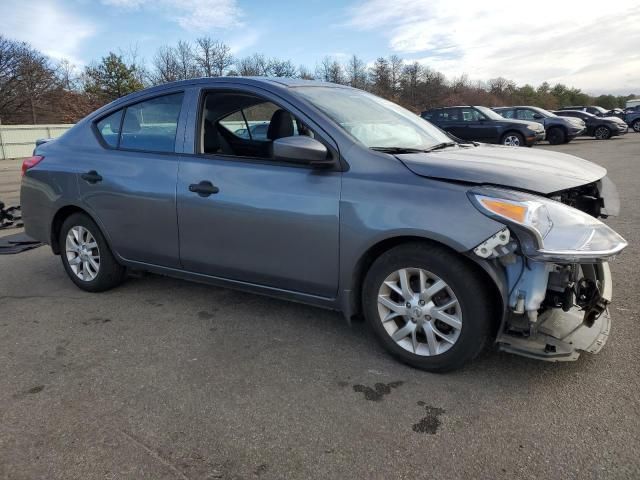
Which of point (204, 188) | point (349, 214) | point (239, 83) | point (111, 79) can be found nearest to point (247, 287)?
point (204, 188)

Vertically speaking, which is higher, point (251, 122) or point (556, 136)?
point (251, 122)

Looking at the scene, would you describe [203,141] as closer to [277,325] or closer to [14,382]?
[277,325]

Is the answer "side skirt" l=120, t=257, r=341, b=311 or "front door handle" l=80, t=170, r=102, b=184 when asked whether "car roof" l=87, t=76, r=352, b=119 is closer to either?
"front door handle" l=80, t=170, r=102, b=184

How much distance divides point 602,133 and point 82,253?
25960 mm

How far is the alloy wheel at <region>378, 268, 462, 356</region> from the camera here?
111 inches

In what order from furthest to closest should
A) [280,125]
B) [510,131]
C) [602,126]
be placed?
[602,126] → [510,131] → [280,125]

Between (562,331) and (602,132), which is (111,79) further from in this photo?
(562,331)

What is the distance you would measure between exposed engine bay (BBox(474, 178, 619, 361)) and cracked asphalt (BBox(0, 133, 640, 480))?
22 centimetres

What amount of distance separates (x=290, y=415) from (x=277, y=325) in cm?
114

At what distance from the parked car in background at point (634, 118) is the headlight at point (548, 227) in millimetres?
34673

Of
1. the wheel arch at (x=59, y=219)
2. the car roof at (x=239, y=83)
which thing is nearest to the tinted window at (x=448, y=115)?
the car roof at (x=239, y=83)

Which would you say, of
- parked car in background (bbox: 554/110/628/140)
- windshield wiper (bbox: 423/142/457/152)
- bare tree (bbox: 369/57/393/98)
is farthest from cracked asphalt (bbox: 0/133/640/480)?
bare tree (bbox: 369/57/393/98)

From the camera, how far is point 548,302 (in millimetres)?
2799

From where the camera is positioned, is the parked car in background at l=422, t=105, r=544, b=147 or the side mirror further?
the parked car in background at l=422, t=105, r=544, b=147
